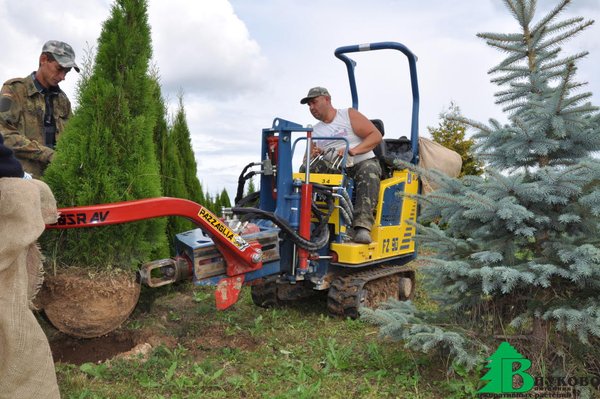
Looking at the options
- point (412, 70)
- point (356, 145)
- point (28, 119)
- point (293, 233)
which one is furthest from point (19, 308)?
point (412, 70)

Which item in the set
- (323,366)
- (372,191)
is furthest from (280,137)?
(323,366)

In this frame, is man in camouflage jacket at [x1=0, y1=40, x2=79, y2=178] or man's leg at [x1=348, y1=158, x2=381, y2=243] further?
man's leg at [x1=348, y1=158, x2=381, y2=243]

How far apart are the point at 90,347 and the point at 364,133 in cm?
338

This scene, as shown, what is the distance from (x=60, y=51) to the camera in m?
4.79

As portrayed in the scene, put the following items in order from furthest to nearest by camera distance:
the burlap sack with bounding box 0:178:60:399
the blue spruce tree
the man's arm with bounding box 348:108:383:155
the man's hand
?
the man's hand
the man's arm with bounding box 348:108:383:155
the blue spruce tree
the burlap sack with bounding box 0:178:60:399

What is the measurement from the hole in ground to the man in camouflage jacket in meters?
1.38

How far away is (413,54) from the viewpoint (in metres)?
6.79

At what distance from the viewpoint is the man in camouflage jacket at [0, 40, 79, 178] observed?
4.66 m

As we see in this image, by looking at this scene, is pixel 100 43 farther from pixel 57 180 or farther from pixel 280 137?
pixel 280 137

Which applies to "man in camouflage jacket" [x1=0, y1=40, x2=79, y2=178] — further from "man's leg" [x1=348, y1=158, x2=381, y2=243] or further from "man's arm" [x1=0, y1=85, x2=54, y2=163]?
"man's leg" [x1=348, y1=158, x2=381, y2=243]

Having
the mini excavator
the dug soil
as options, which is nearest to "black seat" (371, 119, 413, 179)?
the mini excavator

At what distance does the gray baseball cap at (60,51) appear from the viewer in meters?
4.78

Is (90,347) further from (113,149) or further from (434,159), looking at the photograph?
(434,159)

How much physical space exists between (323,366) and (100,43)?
305 centimetres
